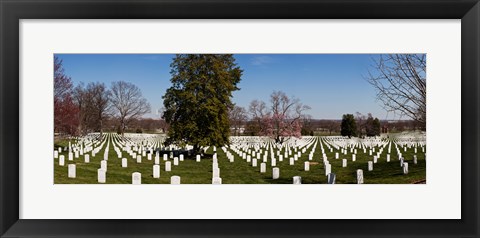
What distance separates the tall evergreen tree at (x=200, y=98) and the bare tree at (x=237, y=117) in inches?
2.7

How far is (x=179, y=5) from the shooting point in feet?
13.5

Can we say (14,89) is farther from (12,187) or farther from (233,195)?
(233,195)

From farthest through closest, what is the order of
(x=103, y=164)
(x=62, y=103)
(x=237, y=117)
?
(x=237, y=117) → (x=103, y=164) → (x=62, y=103)

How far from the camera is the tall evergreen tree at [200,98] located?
4.70m

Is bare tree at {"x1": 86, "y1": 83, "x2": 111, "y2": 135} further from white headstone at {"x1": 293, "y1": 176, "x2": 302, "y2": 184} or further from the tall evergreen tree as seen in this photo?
white headstone at {"x1": 293, "y1": 176, "x2": 302, "y2": 184}

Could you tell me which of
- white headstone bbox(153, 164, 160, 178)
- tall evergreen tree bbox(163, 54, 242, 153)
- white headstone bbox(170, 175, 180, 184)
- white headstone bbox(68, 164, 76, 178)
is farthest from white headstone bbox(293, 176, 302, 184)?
white headstone bbox(68, 164, 76, 178)

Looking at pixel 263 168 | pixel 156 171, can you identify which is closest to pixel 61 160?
pixel 156 171

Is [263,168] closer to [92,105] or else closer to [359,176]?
[359,176]

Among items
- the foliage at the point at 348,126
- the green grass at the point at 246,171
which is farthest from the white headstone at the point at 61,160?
the foliage at the point at 348,126

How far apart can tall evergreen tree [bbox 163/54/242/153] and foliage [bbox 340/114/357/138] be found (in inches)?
50.1

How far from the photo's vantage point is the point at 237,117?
494cm

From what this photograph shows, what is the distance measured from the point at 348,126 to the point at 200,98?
1.91m

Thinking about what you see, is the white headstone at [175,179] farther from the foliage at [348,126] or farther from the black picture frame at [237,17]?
the foliage at [348,126]

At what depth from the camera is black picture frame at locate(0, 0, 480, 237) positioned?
4121 millimetres
